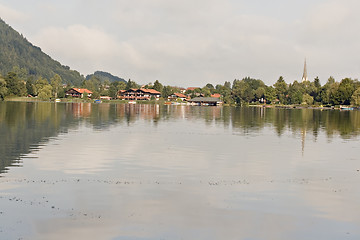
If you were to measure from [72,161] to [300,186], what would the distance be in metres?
16.7

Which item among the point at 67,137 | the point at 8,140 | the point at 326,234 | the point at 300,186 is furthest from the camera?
the point at 67,137

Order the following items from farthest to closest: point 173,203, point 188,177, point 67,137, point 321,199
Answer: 1. point 67,137
2. point 188,177
3. point 321,199
4. point 173,203

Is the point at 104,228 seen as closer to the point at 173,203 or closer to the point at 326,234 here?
the point at 173,203

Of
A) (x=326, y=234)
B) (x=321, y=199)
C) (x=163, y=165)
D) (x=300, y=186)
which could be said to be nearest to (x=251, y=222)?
(x=326, y=234)

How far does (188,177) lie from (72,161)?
9.96 meters

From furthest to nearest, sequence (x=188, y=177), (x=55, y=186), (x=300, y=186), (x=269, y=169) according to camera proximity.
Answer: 1. (x=269, y=169)
2. (x=188, y=177)
3. (x=300, y=186)
4. (x=55, y=186)

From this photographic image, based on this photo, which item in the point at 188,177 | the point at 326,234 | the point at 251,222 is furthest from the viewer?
the point at 188,177

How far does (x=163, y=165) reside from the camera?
91.8 ft

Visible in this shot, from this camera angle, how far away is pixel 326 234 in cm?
1412

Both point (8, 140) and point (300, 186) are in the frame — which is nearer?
point (300, 186)

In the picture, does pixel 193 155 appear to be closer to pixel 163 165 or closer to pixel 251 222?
pixel 163 165

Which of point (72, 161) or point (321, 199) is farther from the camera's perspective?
point (72, 161)

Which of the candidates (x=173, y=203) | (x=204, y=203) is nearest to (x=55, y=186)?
(x=173, y=203)

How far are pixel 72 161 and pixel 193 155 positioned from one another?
1060 centimetres
